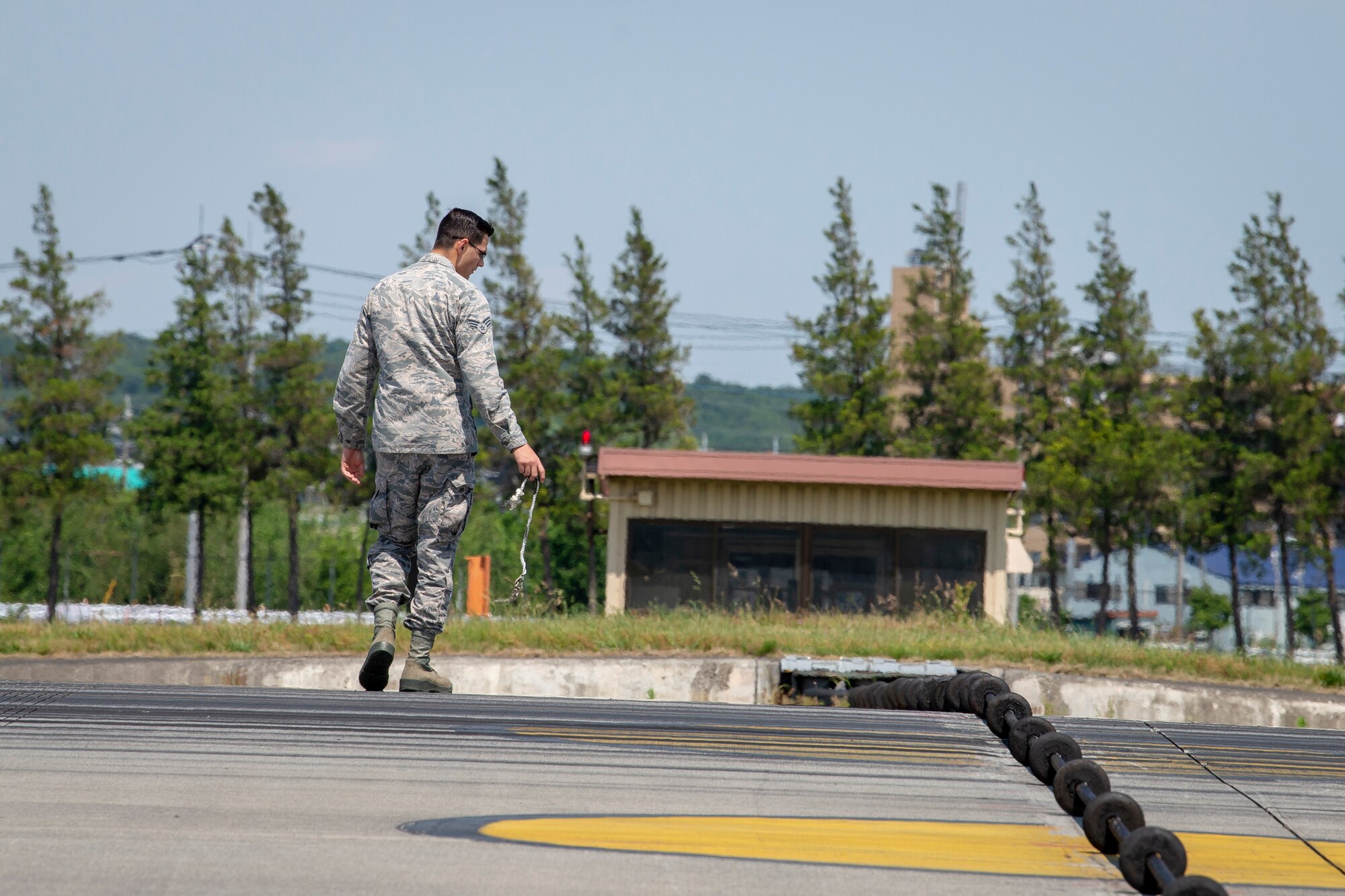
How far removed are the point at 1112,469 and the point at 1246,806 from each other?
33.8 m

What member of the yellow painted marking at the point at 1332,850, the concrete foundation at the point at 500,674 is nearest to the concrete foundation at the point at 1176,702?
the concrete foundation at the point at 500,674

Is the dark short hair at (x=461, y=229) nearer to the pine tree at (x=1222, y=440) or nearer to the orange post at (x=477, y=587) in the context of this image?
the orange post at (x=477, y=587)

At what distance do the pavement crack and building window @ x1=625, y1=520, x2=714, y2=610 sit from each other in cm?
1796

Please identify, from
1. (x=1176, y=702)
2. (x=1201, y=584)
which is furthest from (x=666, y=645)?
(x=1201, y=584)

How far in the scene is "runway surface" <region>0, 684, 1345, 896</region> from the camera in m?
2.20

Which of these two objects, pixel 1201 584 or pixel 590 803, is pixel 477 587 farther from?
pixel 1201 584

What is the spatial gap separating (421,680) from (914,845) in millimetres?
3036

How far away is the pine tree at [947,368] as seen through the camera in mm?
37625

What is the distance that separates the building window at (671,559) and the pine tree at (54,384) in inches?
613

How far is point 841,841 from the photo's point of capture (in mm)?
2473

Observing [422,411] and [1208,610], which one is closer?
[422,411]

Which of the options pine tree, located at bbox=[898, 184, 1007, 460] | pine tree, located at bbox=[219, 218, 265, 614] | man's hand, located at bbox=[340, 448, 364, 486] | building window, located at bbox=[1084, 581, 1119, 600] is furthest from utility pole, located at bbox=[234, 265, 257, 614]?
building window, located at bbox=[1084, 581, 1119, 600]

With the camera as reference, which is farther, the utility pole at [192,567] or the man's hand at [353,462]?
the utility pole at [192,567]

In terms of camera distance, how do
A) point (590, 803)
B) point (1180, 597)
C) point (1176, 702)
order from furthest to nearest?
point (1180, 597), point (1176, 702), point (590, 803)
